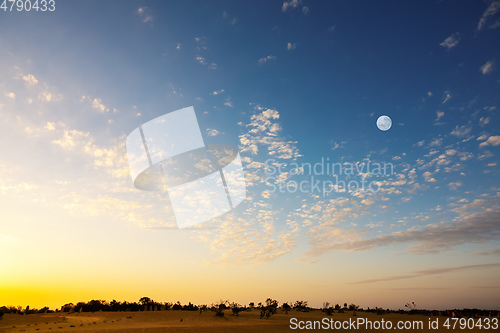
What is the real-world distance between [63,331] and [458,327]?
36762 mm

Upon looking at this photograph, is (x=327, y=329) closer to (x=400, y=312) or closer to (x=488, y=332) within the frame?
(x=488, y=332)

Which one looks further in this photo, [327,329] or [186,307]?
[186,307]

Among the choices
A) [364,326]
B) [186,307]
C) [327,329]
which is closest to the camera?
[327,329]

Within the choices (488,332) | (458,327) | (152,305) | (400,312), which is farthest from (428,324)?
(152,305)

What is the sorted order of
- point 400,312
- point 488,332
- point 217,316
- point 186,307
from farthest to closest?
point 186,307 → point 400,312 → point 217,316 → point 488,332

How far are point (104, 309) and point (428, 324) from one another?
53.6m

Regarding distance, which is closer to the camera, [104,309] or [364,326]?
[364,326]

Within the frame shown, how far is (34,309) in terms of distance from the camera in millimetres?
59656

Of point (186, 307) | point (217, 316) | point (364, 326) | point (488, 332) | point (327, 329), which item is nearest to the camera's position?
point (488, 332)

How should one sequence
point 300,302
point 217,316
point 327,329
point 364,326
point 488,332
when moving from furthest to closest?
point 300,302, point 217,316, point 364,326, point 327,329, point 488,332

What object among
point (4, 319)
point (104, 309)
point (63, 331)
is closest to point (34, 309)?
point (104, 309)

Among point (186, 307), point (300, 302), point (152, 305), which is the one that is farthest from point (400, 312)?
point (152, 305)

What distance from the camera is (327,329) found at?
97.8 ft

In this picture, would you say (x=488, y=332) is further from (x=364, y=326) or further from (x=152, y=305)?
(x=152, y=305)
